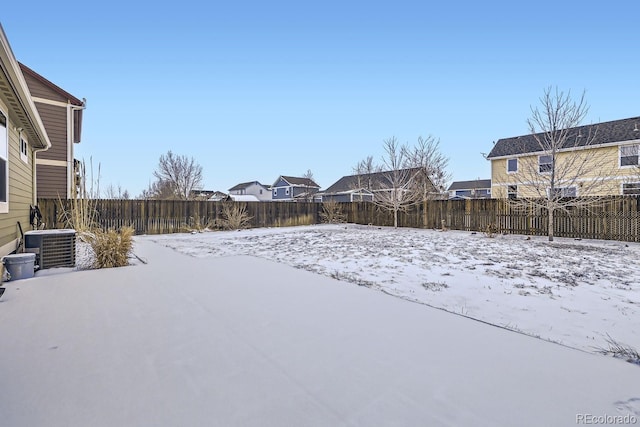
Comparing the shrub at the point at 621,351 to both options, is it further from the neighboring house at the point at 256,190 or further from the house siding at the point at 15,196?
the neighboring house at the point at 256,190

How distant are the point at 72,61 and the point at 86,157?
6819mm

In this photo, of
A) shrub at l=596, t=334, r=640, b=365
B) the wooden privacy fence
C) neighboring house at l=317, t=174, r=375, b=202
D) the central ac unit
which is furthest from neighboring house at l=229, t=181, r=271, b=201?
shrub at l=596, t=334, r=640, b=365

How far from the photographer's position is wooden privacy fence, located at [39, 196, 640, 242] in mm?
9891

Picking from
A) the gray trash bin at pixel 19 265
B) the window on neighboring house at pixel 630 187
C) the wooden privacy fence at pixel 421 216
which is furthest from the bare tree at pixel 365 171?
the gray trash bin at pixel 19 265

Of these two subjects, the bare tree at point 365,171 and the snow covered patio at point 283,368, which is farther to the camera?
the bare tree at point 365,171

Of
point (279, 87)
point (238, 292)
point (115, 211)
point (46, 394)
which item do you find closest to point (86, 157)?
point (115, 211)

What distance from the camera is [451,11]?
11445 mm

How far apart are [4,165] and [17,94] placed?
123 centimetres

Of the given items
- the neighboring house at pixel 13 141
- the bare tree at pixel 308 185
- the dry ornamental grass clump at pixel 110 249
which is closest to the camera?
the neighboring house at pixel 13 141

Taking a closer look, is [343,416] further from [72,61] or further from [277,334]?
[72,61]

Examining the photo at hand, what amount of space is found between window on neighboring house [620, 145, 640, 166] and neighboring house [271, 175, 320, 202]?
1108 inches

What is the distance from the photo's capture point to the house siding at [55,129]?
38.2 feet

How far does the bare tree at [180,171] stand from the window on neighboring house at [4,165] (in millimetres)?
27666

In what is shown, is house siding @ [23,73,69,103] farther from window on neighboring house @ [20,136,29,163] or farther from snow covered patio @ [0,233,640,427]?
snow covered patio @ [0,233,640,427]
